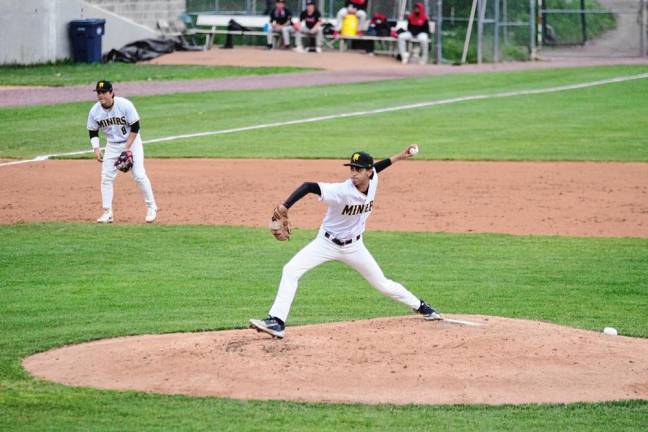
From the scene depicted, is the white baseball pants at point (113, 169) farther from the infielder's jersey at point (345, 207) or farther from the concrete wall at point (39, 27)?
the concrete wall at point (39, 27)

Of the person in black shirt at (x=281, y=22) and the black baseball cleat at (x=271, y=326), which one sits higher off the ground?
the person in black shirt at (x=281, y=22)

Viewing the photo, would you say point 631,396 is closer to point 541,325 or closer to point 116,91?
point 541,325

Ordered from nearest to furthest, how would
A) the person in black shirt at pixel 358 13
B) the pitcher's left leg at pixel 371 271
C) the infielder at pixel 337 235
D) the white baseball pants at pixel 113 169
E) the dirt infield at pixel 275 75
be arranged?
1. the infielder at pixel 337 235
2. the pitcher's left leg at pixel 371 271
3. the white baseball pants at pixel 113 169
4. the dirt infield at pixel 275 75
5. the person in black shirt at pixel 358 13

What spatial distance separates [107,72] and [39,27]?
2823mm

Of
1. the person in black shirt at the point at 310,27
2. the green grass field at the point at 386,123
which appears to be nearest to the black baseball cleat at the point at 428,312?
the green grass field at the point at 386,123

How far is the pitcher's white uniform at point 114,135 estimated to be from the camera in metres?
15.8

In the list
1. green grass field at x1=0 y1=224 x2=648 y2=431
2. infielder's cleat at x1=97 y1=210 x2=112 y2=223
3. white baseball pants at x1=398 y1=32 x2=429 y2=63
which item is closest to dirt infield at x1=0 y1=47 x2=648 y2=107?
white baseball pants at x1=398 y1=32 x2=429 y2=63

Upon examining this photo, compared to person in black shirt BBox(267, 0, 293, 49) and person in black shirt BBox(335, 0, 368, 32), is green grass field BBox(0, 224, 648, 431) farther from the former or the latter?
person in black shirt BBox(267, 0, 293, 49)

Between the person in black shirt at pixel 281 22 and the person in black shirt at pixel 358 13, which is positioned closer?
the person in black shirt at pixel 358 13

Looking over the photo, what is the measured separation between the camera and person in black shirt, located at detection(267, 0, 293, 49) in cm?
4088

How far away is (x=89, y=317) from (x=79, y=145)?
41.1 ft

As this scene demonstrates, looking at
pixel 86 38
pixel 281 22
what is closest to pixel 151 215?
pixel 86 38

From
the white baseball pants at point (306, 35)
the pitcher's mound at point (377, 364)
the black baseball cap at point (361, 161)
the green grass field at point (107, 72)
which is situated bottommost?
the pitcher's mound at point (377, 364)

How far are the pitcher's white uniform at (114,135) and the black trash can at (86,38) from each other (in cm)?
2036
